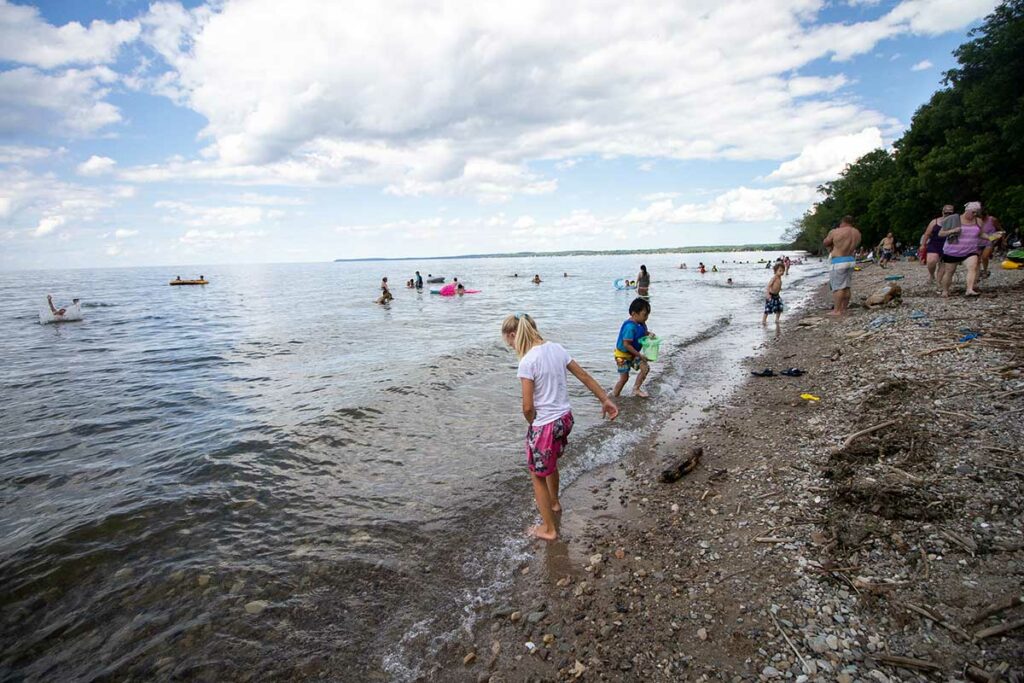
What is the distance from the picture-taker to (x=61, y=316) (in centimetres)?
2862

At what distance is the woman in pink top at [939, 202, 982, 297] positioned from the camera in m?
11.8

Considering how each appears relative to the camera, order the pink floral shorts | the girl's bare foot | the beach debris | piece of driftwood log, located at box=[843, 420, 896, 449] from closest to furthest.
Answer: the pink floral shorts < the girl's bare foot < piece of driftwood log, located at box=[843, 420, 896, 449] < the beach debris

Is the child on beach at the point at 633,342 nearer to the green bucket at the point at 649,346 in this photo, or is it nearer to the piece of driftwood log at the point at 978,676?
the green bucket at the point at 649,346

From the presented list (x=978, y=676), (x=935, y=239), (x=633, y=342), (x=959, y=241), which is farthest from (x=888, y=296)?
(x=978, y=676)

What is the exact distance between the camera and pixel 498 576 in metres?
4.64

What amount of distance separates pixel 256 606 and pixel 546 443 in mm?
3250

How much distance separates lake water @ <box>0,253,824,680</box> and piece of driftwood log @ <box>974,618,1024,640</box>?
137 inches

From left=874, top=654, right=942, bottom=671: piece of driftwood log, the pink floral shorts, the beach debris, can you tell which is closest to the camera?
left=874, top=654, right=942, bottom=671: piece of driftwood log

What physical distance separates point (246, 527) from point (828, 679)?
6077mm

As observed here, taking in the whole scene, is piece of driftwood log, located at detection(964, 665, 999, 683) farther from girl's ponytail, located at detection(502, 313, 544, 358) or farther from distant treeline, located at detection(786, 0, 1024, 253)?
distant treeline, located at detection(786, 0, 1024, 253)

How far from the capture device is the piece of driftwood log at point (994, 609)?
113 inches

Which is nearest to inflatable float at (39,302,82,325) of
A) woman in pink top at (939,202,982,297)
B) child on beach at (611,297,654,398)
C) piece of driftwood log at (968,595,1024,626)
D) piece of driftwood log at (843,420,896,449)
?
child on beach at (611,297,654,398)

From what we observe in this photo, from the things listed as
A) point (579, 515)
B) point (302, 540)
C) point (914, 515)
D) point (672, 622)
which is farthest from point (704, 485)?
point (302, 540)

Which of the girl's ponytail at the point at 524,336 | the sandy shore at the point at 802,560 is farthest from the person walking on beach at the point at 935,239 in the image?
the girl's ponytail at the point at 524,336
